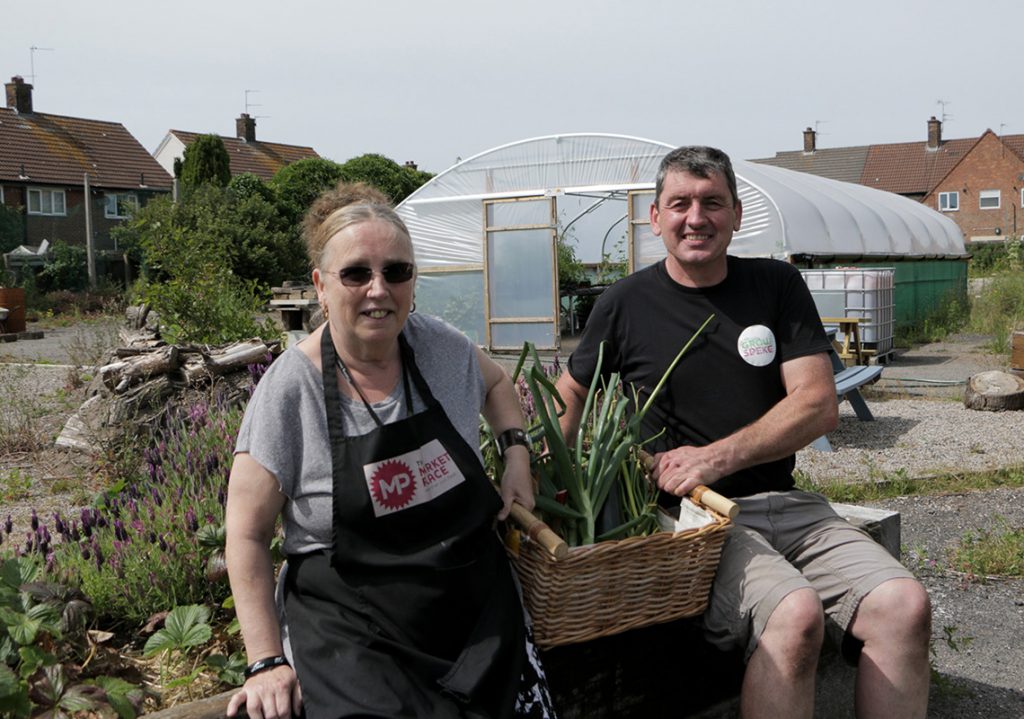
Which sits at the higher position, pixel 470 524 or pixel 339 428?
pixel 339 428

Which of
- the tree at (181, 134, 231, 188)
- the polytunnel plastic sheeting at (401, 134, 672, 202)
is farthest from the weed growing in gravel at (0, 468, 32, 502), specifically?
the tree at (181, 134, 231, 188)

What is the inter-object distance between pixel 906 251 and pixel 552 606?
19.3 metres

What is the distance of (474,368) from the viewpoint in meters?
2.57

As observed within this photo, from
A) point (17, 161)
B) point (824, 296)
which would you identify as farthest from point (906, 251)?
point (17, 161)

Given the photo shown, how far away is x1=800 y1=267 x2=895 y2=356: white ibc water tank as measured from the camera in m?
14.4

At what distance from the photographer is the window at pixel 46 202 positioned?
38281mm

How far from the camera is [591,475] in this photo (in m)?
2.67

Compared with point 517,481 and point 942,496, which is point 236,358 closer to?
point 517,481

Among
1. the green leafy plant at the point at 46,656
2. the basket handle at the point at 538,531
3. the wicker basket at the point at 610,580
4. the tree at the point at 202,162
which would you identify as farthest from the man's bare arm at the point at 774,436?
the tree at the point at 202,162

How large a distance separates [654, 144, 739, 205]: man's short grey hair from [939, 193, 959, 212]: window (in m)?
60.4

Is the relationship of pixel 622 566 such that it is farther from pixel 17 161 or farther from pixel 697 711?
pixel 17 161

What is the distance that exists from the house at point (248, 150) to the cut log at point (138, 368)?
149 ft

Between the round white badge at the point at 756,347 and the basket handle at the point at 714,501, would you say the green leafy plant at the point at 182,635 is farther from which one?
the round white badge at the point at 756,347

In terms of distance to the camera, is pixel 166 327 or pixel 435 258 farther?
pixel 435 258
